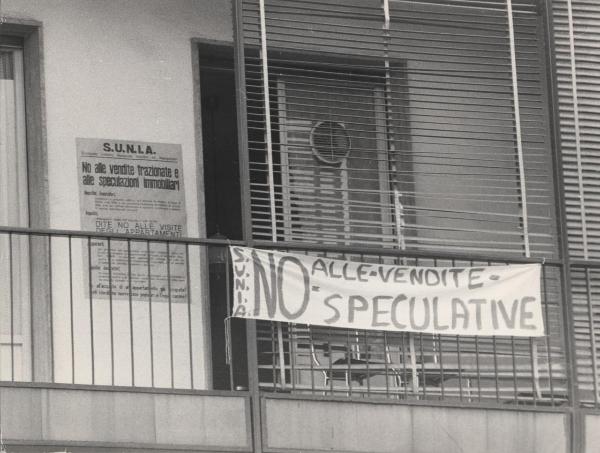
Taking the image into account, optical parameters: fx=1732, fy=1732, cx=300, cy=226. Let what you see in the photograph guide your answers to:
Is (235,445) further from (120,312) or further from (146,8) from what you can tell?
(146,8)

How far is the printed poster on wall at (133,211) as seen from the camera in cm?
1312

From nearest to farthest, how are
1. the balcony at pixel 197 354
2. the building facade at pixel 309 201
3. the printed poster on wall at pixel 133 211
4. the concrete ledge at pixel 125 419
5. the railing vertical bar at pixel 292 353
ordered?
the concrete ledge at pixel 125 419 < the balcony at pixel 197 354 < the railing vertical bar at pixel 292 353 < the building facade at pixel 309 201 < the printed poster on wall at pixel 133 211

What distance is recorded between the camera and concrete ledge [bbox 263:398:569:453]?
12.1m

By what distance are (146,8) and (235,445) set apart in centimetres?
381

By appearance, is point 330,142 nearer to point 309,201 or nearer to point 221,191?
point 309,201

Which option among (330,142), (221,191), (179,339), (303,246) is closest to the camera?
(303,246)

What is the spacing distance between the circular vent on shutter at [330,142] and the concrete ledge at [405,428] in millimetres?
2394

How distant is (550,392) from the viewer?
12.9 metres

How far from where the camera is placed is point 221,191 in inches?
645

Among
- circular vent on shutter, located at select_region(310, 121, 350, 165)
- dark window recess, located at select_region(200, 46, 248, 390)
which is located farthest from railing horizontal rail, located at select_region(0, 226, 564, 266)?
dark window recess, located at select_region(200, 46, 248, 390)

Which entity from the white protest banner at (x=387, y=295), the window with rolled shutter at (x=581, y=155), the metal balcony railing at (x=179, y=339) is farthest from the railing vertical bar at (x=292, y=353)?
the window with rolled shutter at (x=581, y=155)

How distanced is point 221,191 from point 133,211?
303 centimetres

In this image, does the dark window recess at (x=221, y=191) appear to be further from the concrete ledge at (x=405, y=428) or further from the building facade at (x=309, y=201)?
the concrete ledge at (x=405, y=428)

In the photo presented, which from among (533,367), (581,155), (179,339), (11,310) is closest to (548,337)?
(533,367)
